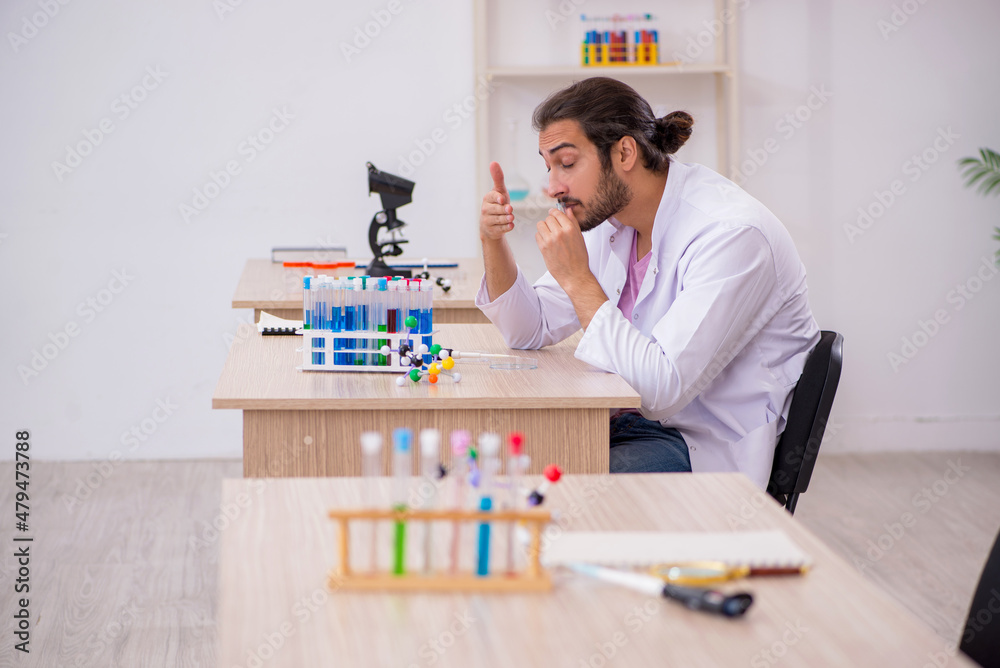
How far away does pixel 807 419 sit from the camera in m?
1.81

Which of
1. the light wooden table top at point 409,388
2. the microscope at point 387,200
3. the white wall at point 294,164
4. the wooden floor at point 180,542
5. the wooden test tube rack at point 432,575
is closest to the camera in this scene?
the wooden test tube rack at point 432,575

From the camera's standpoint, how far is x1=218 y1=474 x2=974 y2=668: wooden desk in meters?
0.83

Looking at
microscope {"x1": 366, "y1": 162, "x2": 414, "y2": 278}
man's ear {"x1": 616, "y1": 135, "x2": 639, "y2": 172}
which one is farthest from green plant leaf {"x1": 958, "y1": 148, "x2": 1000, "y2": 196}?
man's ear {"x1": 616, "y1": 135, "x2": 639, "y2": 172}

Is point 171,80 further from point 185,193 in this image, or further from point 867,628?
point 867,628

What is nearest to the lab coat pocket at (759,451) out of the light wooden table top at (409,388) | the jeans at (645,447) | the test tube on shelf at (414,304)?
the jeans at (645,447)

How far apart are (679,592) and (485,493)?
21 cm

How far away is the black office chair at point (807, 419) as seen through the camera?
178 centimetres

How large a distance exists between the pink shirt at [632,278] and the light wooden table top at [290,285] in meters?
0.49

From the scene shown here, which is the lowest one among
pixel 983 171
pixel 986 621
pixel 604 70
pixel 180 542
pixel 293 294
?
pixel 180 542

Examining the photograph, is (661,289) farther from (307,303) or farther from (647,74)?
(647,74)

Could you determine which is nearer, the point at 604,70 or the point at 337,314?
the point at 337,314

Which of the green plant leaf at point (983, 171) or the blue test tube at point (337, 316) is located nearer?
the blue test tube at point (337, 316)

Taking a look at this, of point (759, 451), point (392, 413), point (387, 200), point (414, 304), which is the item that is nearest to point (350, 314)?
point (414, 304)

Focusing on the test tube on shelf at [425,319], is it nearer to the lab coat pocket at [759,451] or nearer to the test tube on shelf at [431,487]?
the lab coat pocket at [759,451]
